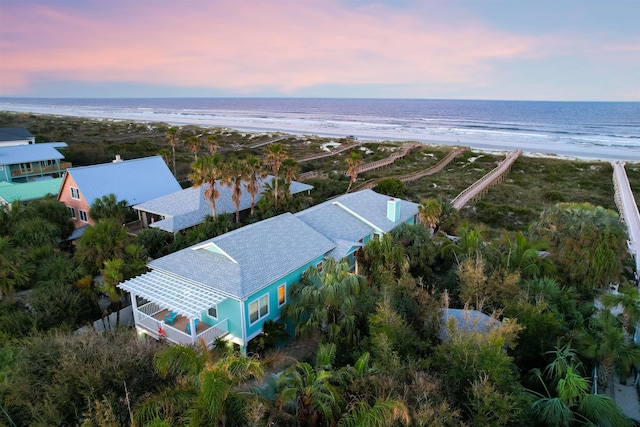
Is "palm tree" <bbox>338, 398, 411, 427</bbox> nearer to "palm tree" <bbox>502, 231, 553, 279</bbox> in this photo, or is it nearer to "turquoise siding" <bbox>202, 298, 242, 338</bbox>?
"turquoise siding" <bbox>202, 298, 242, 338</bbox>

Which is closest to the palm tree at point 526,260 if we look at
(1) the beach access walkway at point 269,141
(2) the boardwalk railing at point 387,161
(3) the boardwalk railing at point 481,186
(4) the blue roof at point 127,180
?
(3) the boardwalk railing at point 481,186

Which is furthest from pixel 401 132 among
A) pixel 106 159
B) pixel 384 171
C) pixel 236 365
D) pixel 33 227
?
pixel 236 365

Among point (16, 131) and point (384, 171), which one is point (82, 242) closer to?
point (16, 131)

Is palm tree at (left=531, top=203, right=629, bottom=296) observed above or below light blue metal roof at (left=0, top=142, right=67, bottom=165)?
below

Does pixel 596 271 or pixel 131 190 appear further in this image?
pixel 131 190

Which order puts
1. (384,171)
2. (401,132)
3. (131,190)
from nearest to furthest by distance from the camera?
(131,190) → (384,171) → (401,132)

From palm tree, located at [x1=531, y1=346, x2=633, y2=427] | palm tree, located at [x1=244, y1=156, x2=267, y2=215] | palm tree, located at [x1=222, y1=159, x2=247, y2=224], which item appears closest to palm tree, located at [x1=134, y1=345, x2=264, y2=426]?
palm tree, located at [x1=531, y1=346, x2=633, y2=427]
